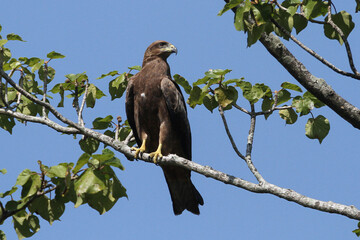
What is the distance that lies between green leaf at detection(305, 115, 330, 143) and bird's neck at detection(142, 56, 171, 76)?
2.55m

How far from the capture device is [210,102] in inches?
210

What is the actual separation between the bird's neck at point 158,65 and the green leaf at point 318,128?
2553 mm

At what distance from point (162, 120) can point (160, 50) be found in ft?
4.63

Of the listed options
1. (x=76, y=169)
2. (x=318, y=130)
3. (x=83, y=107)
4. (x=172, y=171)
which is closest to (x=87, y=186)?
(x=76, y=169)

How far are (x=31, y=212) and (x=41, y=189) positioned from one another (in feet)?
1.08

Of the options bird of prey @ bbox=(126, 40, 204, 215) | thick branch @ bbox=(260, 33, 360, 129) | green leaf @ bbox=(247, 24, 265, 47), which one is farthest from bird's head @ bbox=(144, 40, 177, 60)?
green leaf @ bbox=(247, 24, 265, 47)

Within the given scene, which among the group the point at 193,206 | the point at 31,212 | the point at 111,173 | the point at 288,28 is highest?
the point at 288,28

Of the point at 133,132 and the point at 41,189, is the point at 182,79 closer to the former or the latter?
the point at 133,132

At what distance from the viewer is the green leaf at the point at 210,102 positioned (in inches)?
210

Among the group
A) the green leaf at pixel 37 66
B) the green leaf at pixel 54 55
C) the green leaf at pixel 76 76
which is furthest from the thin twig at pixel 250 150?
the green leaf at pixel 37 66

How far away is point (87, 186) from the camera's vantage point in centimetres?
458

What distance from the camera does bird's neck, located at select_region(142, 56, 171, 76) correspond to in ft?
23.8

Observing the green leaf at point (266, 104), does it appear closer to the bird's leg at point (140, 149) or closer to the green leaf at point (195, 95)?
the green leaf at point (195, 95)

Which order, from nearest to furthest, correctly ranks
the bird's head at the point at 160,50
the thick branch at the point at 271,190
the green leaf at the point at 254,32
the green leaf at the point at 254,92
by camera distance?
the green leaf at the point at 254,32, the thick branch at the point at 271,190, the green leaf at the point at 254,92, the bird's head at the point at 160,50
